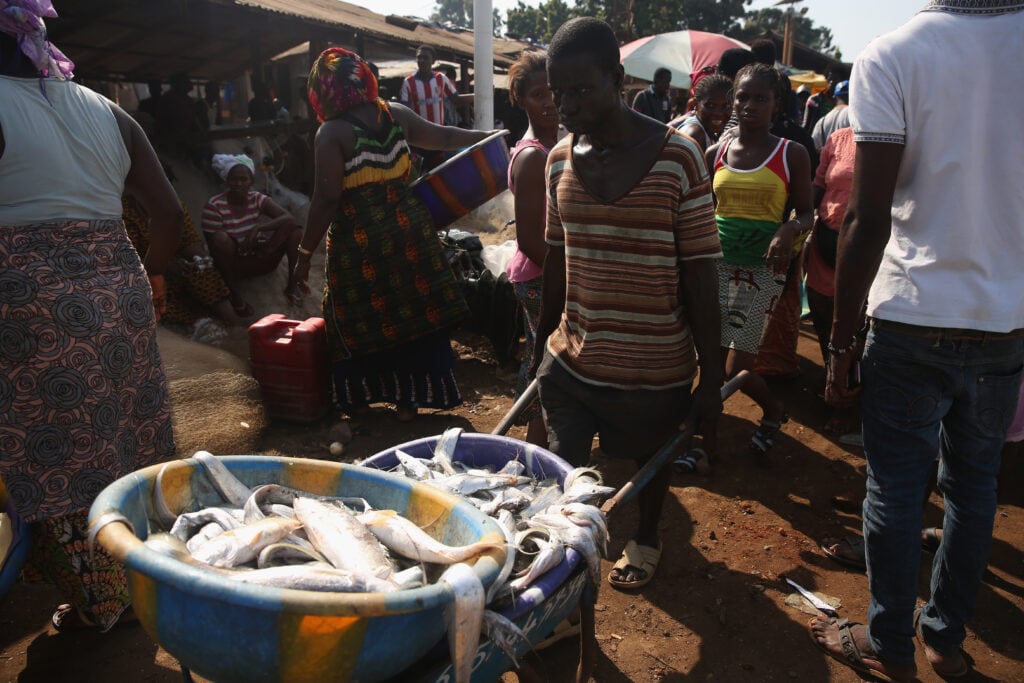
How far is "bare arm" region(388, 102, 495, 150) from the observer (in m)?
4.45

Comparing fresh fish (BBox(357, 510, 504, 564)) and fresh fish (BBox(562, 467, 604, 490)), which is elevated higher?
fresh fish (BBox(357, 510, 504, 564))

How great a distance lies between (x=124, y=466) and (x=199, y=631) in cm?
168

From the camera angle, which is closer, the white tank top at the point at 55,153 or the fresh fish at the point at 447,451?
the fresh fish at the point at 447,451

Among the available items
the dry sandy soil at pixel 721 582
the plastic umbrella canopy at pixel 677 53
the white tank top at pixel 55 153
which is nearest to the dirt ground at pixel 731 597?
the dry sandy soil at pixel 721 582

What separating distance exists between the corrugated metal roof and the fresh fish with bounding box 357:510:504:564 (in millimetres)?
6884

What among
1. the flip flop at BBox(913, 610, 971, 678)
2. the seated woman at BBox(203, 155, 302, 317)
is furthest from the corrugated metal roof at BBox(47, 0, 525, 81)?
the flip flop at BBox(913, 610, 971, 678)

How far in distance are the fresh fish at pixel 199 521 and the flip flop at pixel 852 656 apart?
207 cm

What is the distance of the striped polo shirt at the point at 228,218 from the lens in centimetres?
586

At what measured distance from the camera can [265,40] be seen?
9.98m

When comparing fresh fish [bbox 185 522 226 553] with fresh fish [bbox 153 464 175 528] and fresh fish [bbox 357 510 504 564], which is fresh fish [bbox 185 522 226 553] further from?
fresh fish [bbox 357 510 504 564]

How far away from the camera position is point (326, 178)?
13.2 ft

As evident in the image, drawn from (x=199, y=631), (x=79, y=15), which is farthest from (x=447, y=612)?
(x=79, y=15)

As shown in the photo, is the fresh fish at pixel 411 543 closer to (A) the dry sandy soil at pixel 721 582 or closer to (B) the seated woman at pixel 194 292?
(A) the dry sandy soil at pixel 721 582

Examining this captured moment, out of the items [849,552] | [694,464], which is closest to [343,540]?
[849,552]
